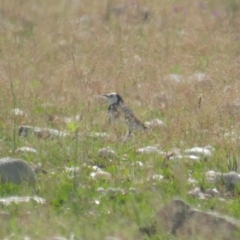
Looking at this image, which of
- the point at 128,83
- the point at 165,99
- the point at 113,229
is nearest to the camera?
the point at 113,229

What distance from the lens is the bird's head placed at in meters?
8.93

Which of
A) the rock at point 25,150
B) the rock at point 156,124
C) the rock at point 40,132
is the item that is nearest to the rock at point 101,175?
the rock at point 25,150

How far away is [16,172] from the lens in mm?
6594

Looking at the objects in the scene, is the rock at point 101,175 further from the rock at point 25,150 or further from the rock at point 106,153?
the rock at point 25,150

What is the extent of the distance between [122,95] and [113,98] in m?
0.59

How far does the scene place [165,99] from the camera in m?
9.03

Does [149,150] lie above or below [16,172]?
below

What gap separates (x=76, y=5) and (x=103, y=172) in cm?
846

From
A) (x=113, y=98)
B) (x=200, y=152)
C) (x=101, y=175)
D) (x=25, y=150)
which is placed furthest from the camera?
(x=113, y=98)

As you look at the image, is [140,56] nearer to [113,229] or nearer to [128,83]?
[128,83]

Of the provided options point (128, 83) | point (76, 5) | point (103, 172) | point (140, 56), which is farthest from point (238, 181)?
point (76, 5)

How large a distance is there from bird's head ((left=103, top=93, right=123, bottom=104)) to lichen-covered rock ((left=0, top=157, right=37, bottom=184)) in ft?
7.67

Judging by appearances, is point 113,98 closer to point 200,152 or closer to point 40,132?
point 40,132

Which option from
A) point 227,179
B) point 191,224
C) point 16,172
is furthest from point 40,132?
point 191,224
